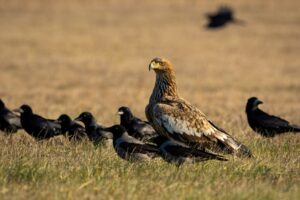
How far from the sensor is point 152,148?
8.63 meters

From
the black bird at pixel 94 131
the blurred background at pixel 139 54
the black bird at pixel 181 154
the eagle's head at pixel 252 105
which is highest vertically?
the blurred background at pixel 139 54

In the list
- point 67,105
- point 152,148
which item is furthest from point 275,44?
point 152,148

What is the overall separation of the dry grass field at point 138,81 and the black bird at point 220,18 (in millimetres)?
507

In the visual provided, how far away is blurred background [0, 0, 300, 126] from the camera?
23688mm

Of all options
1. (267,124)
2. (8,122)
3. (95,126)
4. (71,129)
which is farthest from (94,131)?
(267,124)

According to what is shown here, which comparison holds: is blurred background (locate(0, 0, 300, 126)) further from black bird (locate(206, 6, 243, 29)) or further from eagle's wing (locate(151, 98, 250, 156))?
Result: eagle's wing (locate(151, 98, 250, 156))

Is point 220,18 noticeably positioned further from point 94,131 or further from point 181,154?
point 181,154

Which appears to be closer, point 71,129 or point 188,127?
point 188,127

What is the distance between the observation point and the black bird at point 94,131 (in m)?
11.3

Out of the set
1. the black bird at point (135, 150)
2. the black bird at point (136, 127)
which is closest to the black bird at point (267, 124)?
the black bird at point (136, 127)

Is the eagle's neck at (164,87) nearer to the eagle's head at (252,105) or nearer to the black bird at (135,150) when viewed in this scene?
the black bird at (135,150)

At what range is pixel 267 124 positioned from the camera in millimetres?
12172

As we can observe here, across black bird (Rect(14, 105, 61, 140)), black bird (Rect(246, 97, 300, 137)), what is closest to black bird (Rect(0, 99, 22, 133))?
black bird (Rect(14, 105, 61, 140))

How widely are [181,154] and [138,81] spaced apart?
21.0 m
